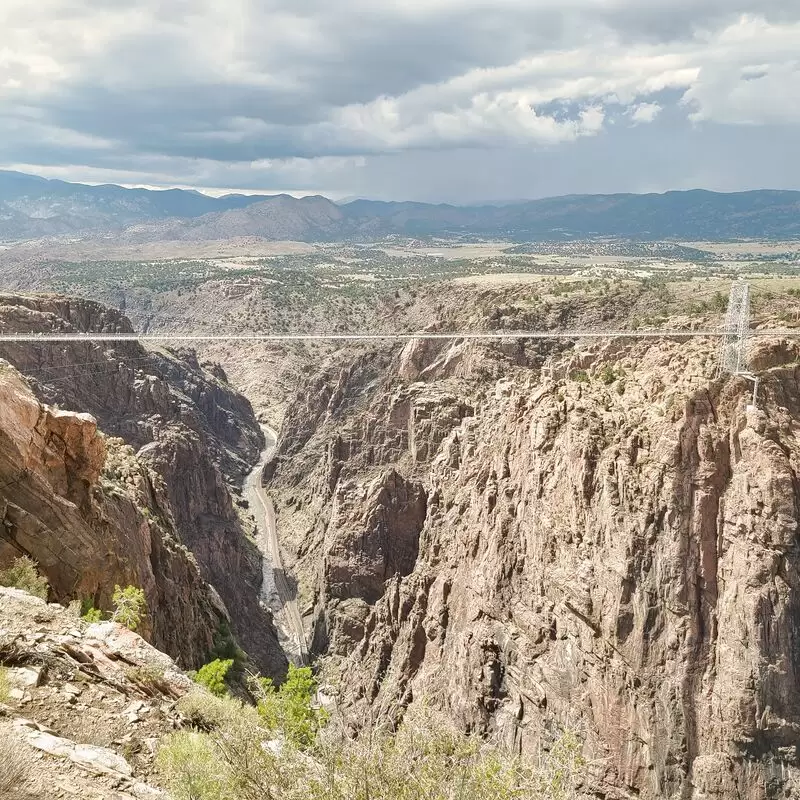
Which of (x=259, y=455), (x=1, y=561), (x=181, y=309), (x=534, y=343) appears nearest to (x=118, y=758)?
(x=1, y=561)

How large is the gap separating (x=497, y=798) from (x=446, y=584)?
106 ft

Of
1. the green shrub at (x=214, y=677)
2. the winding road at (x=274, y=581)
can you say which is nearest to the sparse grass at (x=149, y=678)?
the green shrub at (x=214, y=677)

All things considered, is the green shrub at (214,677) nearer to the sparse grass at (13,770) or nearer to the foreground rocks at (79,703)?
the foreground rocks at (79,703)

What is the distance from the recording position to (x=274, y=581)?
64.2 meters

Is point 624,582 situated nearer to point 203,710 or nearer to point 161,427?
point 203,710

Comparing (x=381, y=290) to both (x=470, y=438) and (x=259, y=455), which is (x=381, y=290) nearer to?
(x=259, y=455)

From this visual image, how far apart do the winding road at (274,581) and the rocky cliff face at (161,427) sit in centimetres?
135

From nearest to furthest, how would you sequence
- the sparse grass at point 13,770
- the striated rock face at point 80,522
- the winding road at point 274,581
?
1. the sparse grass at point 13,770
2. the striated rock face at point 80,522
3. the winding road at point 274,581

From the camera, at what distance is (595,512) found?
3198 cm

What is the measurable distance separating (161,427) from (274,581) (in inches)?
711

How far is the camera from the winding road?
183ft

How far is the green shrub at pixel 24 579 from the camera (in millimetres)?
17484

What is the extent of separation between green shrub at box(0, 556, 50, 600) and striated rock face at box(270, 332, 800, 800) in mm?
17868

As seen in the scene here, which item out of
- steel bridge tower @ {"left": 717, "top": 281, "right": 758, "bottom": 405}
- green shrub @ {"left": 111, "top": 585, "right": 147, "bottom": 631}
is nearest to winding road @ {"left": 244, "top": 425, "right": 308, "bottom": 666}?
green shrub @ {"left": 111, "top": 585, "right": 147, "bottom": 631}
